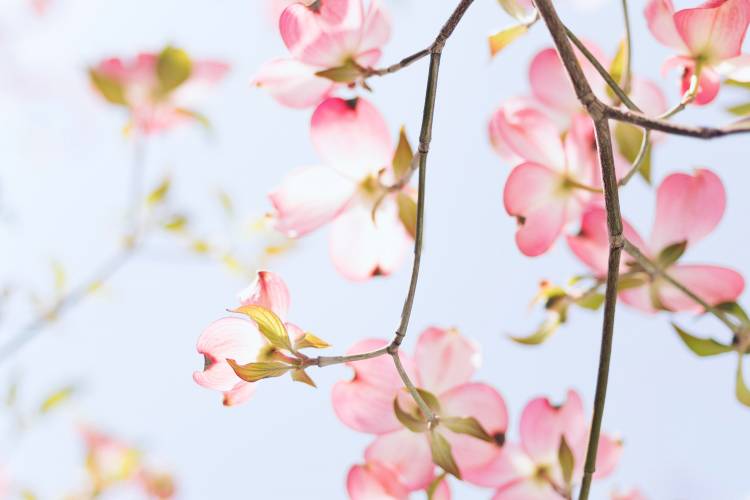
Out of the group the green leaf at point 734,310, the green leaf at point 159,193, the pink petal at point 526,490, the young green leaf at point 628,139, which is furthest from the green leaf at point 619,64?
the green leaf at point 159,193

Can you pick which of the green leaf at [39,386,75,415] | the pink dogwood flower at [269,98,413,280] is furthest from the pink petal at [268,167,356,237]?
the green leaf at [39,386,75,415]

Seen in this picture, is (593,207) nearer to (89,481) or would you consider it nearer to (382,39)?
(382,39)

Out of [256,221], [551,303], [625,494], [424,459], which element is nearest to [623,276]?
[551,303]

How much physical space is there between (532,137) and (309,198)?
136 mm

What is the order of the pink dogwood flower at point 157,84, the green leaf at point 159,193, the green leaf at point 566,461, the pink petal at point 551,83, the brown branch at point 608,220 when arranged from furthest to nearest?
the green leaf at point 159,193, the pink dogwood flower at point 157,84, the pink petal at point 551,83, the green leaf at point 566,461, the brown branch at point 608,220

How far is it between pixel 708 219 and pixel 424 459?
0.71 ft

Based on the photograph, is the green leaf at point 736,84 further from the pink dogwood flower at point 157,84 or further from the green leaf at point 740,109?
the pink dogwood flower at point 157,84

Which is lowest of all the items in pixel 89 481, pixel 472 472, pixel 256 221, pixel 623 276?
pixel 89 481

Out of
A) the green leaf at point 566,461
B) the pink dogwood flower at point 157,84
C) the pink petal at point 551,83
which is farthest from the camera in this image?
the pink dogwood flower at point 157,84

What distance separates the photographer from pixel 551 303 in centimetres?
44

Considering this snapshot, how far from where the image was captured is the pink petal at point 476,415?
0.40 meters

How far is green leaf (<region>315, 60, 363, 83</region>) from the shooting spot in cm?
39

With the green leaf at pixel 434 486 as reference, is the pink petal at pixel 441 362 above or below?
above

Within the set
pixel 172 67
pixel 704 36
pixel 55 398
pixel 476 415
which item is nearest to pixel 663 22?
pixel 704 36
